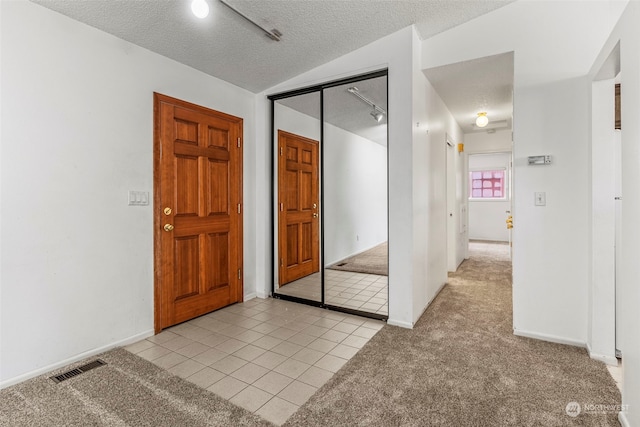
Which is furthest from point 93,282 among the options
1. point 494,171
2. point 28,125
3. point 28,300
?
point 494,171

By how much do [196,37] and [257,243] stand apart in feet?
7.54

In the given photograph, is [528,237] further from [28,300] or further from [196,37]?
[28,300]

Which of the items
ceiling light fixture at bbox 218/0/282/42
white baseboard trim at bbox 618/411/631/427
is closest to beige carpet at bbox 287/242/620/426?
white baseboard trim at bbox 618/411/631/427

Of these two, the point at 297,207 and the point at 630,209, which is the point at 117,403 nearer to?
the point at 297,207

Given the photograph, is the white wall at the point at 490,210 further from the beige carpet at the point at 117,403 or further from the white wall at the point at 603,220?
the beige carpet at the point at 117,403

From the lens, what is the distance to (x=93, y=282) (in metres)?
2.47

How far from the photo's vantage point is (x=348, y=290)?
3.98 m

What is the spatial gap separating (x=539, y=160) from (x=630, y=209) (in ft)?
3.92

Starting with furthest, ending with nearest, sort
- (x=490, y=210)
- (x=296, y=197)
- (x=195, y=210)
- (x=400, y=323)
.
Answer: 1. (x=490, y=210)
2. (x=296, y=197)
3. (x=195, y=210)
4. (x=400, y=323)

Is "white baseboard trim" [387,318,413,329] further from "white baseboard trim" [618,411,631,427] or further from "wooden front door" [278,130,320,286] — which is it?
"white baseboard trim" [618,411,631,427]

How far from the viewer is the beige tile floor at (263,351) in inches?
78.5

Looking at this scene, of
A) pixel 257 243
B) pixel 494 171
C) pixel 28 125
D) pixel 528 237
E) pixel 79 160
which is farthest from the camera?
pixel 494 171

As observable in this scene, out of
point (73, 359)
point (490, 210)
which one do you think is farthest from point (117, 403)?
point (490, 210)

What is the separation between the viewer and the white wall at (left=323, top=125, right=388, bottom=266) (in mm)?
3943
